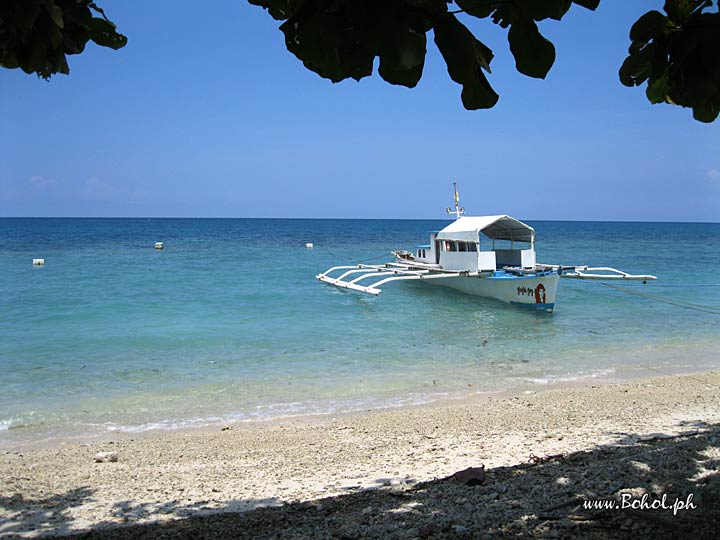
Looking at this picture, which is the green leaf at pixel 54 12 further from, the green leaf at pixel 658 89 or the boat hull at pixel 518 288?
the boat hull at pixel 518 288

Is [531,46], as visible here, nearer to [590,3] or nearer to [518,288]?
[590,3]

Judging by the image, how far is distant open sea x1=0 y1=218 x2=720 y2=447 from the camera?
806cm

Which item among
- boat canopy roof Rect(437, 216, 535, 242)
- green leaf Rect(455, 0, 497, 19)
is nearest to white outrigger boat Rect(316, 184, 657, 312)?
boat canopy roof Rect(437, 216, 535, 242)

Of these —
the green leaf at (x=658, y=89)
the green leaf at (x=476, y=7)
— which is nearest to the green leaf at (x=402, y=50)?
the green leaf at (x=476, y=7)

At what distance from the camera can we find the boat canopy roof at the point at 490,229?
1702 centimetres

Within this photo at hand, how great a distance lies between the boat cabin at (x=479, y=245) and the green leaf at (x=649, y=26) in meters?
14.9

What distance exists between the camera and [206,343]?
12.0 metres

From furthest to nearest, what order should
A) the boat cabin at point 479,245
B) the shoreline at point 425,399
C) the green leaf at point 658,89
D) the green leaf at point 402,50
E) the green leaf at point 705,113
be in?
the boat cabin at point 479,245 → the shoreline at point 425,399 → the green leaf at point 658,89 → the green leaf at point 705,113 → the green leaf at point 402,50

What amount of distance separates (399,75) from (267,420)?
6353 mm

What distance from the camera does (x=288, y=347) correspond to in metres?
11.6

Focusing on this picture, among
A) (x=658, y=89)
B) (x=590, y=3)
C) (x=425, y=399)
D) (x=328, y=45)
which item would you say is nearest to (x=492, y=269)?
(x=425, y=399)

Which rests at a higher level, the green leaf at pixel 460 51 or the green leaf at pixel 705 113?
the green leaf at pixel 460 51

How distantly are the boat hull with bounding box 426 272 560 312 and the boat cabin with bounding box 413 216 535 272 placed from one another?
0.49m

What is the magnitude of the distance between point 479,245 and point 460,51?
16646mm
